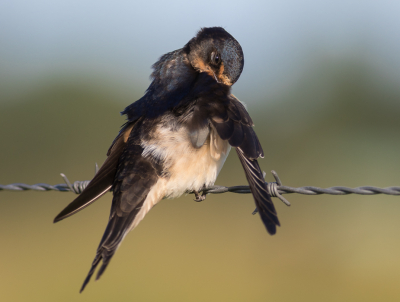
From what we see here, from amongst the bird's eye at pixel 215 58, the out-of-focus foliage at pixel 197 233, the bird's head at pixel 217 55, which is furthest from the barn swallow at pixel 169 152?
the out-of-focus foliage at pixel 197 233

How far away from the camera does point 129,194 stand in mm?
2848

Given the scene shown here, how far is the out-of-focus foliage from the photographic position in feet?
21.4

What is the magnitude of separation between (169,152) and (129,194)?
1.34 feet

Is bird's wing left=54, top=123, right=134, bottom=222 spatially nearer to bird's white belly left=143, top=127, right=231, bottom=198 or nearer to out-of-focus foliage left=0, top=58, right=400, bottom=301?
bird's white belly left=143, top=127, right=231, bottom=198

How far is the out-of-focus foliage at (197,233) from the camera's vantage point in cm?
651

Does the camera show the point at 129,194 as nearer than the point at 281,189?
No

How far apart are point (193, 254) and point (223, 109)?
489 centimetres

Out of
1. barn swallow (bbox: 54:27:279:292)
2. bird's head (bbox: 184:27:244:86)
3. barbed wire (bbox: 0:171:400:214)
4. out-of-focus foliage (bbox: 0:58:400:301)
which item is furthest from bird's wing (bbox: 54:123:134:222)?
out-of-focus foliage (bbox: 0:58:400:301)

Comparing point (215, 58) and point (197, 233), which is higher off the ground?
point (215, 58)

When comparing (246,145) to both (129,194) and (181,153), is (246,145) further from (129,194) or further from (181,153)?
(129,194)

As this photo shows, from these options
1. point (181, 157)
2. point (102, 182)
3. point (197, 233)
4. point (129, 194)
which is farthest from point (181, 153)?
point (197, 233)

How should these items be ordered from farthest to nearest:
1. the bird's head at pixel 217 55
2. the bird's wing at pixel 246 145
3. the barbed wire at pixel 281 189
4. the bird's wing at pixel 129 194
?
the bird's head at pixel 217 55
the bird's wing at pixel 129 194
the bird's wing at pixel 246 145
the barbed wire at pixel 281 189

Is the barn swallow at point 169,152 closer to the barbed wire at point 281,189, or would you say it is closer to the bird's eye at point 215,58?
the barbed wire at point 281,189

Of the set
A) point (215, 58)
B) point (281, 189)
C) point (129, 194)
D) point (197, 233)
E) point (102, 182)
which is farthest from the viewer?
point (197, 233)
